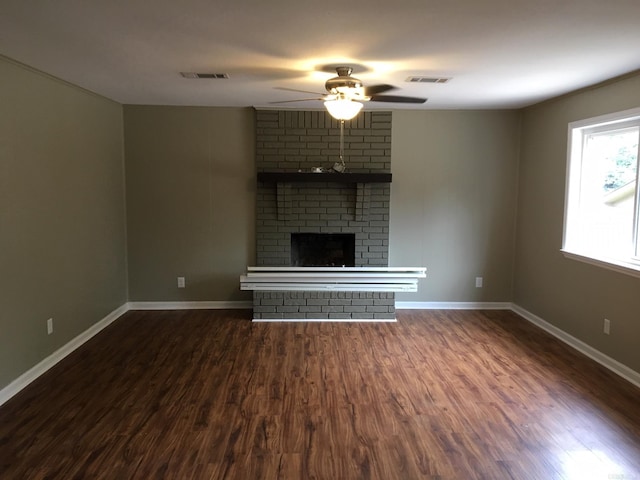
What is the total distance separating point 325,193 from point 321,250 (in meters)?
0.69

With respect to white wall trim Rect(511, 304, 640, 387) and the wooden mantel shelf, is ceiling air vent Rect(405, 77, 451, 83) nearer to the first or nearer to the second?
the wooden mantel shelf

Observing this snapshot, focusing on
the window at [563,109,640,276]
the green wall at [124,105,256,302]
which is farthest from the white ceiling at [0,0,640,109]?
the green wall at [124,105,256,302]

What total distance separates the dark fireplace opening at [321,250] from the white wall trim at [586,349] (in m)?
2.08

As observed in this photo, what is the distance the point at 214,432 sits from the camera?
2.71 metres

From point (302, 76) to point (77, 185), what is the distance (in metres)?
2.23

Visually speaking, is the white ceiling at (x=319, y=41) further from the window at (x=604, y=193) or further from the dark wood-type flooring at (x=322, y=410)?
the dark wood-type flooring at (x=322, y=410)

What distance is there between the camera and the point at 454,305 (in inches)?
215

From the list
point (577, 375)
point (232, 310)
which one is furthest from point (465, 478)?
point (232, 310)

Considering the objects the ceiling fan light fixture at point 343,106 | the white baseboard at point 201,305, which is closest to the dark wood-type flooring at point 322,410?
the white baseboard at point 201,305

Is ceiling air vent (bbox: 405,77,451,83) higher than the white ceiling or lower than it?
higher

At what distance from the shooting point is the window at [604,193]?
3604 mm

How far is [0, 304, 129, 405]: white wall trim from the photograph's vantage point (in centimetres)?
313

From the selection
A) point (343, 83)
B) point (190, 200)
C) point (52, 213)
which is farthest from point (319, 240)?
point (52, 213)

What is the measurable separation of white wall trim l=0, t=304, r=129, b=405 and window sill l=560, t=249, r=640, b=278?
179 inches
